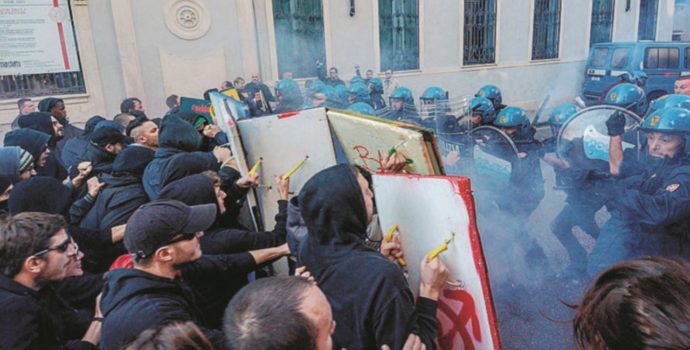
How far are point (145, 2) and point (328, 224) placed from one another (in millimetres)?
10756

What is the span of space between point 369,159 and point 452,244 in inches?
35.9

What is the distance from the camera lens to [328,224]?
1736mm

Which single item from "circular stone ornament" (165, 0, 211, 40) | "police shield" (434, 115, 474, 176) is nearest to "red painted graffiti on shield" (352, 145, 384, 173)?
"police shield" (434, 115, 474, 176)

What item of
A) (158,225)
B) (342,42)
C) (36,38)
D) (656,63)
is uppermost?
(36,38)

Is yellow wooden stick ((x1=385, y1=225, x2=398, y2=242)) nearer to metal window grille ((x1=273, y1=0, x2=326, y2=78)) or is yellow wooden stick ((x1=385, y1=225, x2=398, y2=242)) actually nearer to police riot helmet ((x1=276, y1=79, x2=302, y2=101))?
police riot helmet ((x1=276, y1=79, x2=302, y2=101))

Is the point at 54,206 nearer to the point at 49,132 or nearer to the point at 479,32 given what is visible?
the point at 49,132

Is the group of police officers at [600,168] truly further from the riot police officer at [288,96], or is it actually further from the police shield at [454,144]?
the riot police officer at [288,96]

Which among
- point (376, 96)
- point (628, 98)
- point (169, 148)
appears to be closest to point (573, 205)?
point (628, 98)

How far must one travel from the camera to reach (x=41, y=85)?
1017 cm

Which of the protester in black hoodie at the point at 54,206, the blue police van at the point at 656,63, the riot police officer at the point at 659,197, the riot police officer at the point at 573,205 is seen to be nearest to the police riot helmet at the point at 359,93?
the riot police officer at the point at 573,205

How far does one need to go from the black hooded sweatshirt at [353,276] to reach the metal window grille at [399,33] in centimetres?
1234

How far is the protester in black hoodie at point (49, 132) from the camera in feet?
13.8

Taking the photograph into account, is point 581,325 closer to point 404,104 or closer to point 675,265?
point 675,265

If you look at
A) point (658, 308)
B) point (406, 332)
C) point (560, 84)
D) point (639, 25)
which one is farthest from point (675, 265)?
point (639, 25)
